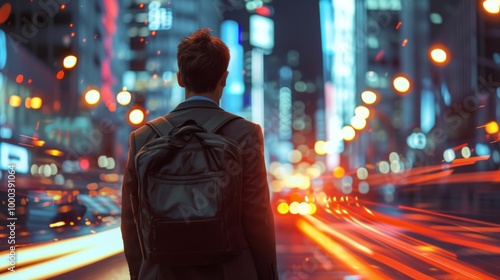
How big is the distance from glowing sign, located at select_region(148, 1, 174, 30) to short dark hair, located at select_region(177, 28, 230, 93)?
9346 centimetres

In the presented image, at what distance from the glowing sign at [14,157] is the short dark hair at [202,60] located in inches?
609

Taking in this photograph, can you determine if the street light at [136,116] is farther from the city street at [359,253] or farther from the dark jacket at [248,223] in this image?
the dark jacket at [248,223]

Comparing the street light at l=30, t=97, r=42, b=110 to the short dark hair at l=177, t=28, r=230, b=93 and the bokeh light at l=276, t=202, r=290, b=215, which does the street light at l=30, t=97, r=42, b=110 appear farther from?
the short dark hair at l=177, t=28, r=230, b=93

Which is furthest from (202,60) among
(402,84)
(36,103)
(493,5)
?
(36,103)

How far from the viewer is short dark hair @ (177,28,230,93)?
2.67 meters

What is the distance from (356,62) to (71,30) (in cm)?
5582

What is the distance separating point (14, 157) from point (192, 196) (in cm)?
1914

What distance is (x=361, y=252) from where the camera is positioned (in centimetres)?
1235

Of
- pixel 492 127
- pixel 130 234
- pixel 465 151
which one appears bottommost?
pixel 130 234

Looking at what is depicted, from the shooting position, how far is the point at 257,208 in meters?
2.55

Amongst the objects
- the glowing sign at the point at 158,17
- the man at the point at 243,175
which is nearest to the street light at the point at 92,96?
the man at the point at 243,175

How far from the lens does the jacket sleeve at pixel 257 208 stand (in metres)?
2.55

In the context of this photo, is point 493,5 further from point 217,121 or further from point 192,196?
point 192,196

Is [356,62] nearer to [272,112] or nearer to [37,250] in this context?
[272,112]
